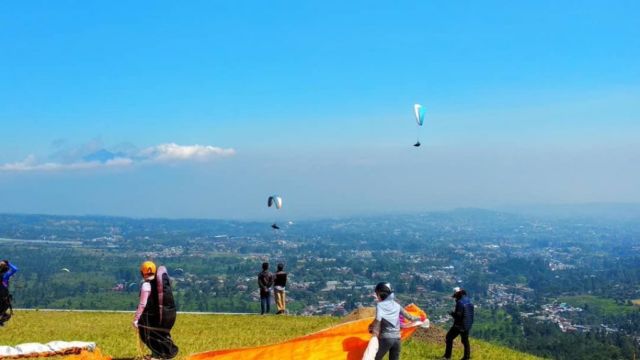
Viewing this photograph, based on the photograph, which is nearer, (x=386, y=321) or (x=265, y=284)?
(x=386, y=321)

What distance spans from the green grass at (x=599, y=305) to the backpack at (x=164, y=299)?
533 feet

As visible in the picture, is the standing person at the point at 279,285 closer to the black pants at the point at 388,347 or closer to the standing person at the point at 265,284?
the standing person at the point at 265,284

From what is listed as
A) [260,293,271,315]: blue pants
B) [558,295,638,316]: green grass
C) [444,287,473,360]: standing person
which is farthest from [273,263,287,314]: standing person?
[558,295,638,316]: green grass

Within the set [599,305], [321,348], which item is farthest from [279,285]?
[599,305]

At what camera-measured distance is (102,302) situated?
138 metres

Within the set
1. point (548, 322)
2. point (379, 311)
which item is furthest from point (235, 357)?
point (548, 322)

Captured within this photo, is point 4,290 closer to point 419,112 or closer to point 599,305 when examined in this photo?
point 419,112

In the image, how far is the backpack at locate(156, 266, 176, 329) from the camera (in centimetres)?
1554

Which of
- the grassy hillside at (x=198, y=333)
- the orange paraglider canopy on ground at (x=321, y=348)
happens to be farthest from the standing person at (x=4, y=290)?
the orange paraglider canopy on ground at (x=321, y=348)

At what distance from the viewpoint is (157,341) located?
15.9 meters

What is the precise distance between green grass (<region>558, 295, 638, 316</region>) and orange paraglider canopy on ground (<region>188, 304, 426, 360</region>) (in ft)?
525

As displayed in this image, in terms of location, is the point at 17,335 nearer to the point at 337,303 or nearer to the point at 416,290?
the point at 337,303

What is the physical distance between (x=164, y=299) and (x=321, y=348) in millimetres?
4456

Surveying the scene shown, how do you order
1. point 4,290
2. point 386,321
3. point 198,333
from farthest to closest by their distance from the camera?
point 4,290 → point 198,333 → point 386,321
